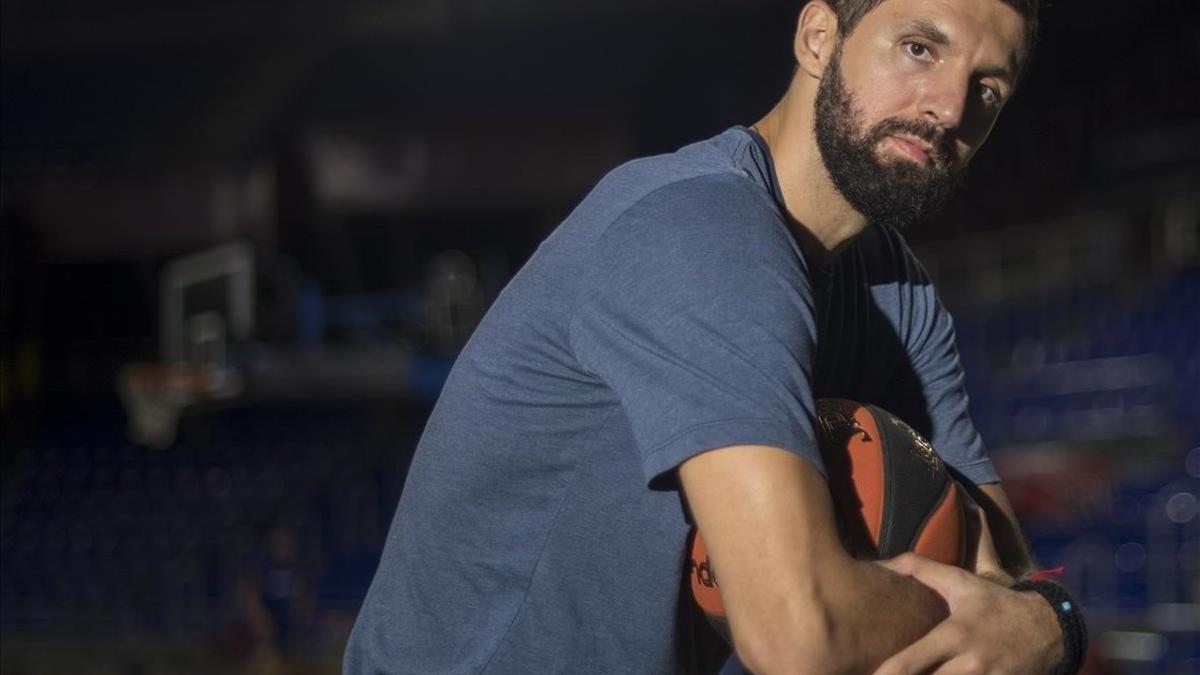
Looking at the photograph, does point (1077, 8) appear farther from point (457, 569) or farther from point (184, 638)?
point (457, 569)

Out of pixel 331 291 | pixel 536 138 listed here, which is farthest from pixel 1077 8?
pixel 331 291

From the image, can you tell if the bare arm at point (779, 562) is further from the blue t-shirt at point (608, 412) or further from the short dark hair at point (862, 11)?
the short dark hair at point (862, 11)

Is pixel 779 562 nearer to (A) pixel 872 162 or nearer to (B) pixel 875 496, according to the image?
(B) pixel 875 496

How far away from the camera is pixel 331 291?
13820 millimetres

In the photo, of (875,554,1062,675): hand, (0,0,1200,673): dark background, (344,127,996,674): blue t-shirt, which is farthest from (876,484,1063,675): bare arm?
(0,0,1200,673): dark background

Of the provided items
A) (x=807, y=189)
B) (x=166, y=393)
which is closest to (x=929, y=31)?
(x=807, y=189)

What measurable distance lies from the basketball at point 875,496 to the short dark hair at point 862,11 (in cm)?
44

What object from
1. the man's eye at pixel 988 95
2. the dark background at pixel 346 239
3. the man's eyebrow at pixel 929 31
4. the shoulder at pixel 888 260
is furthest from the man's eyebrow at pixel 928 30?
the dark background at pixel 346 239

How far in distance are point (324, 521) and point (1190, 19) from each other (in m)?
6.94

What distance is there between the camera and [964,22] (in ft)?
6.01

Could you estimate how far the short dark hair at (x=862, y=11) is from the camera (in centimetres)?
189

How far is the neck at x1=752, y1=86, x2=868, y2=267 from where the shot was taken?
189 cm

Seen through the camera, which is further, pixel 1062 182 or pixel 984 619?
pixel 1062 182

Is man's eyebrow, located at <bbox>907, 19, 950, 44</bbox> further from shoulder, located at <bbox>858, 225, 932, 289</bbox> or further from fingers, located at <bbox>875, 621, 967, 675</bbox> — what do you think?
fingers, located at <bbox>875, 621, 967, 675</bbox>
